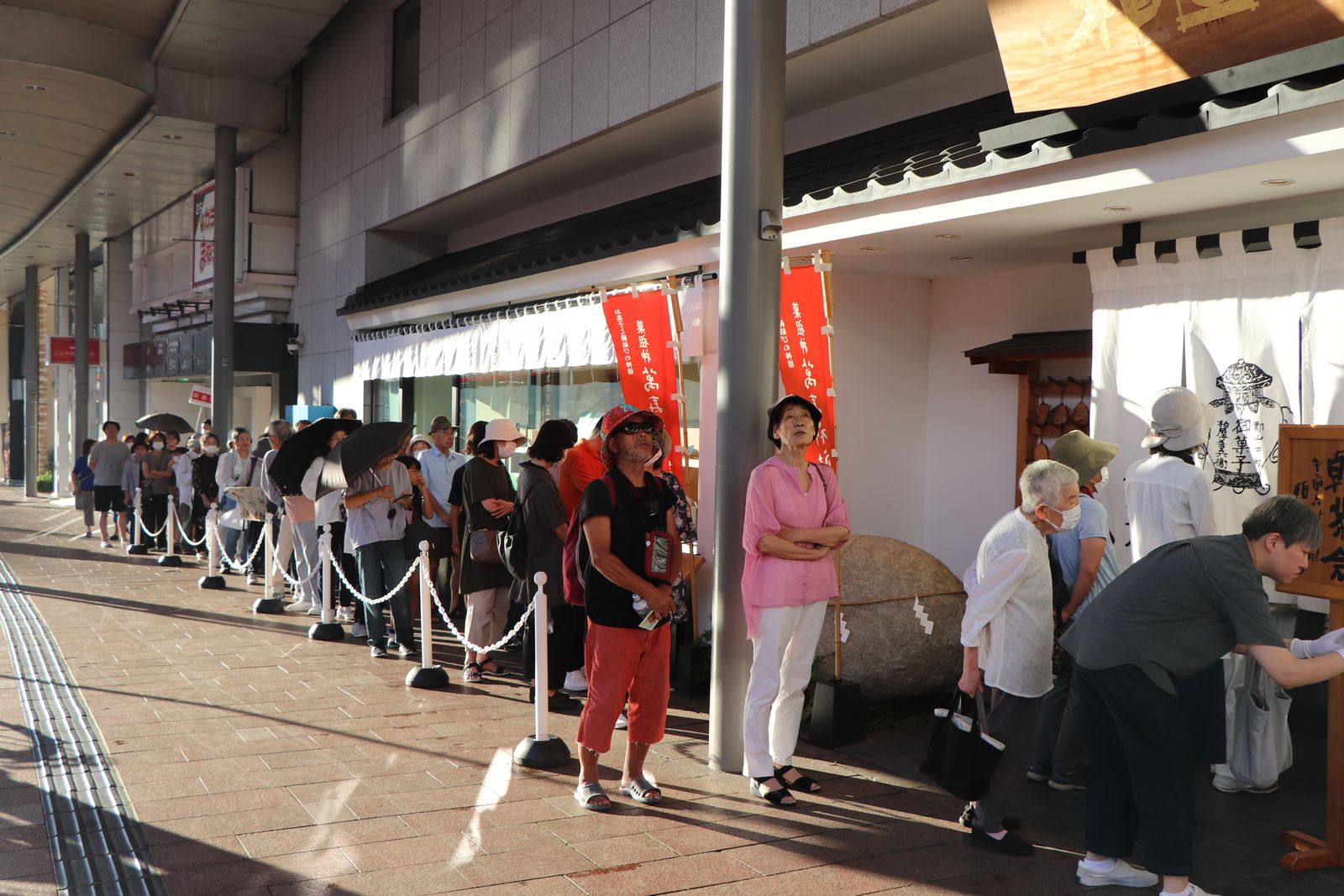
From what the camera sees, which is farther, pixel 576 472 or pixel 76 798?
pixel 576 472

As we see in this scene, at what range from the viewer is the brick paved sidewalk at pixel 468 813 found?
4715 mm

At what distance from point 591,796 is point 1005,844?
6.74 ft

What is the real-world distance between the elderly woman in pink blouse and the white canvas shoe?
1.56 m

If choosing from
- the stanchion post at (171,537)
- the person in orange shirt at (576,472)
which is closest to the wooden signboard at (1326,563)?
the person in orange shirt at (576,472)

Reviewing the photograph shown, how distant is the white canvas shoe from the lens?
4695mm

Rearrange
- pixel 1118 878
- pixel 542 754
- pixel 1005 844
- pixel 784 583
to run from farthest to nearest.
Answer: pixel 542 754
pixel 784 583
pixel 1005 844
pixel 1118 878

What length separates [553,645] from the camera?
7629 mm

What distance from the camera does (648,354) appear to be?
8.87 meters

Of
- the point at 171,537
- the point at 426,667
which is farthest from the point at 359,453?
the point at 171,537

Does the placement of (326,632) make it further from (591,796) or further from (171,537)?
(171,537)

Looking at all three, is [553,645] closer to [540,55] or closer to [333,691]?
[333,691]

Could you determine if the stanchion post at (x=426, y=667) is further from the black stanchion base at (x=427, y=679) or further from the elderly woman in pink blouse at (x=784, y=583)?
the elderly woman in pink blouse at (x=784, y=583)

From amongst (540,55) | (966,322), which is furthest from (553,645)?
(540,55)

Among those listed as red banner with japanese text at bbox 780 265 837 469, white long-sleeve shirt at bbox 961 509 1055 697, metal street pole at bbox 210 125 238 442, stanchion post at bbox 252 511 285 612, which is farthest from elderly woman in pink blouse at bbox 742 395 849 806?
metal street pole at bbox 210 125 238 442
